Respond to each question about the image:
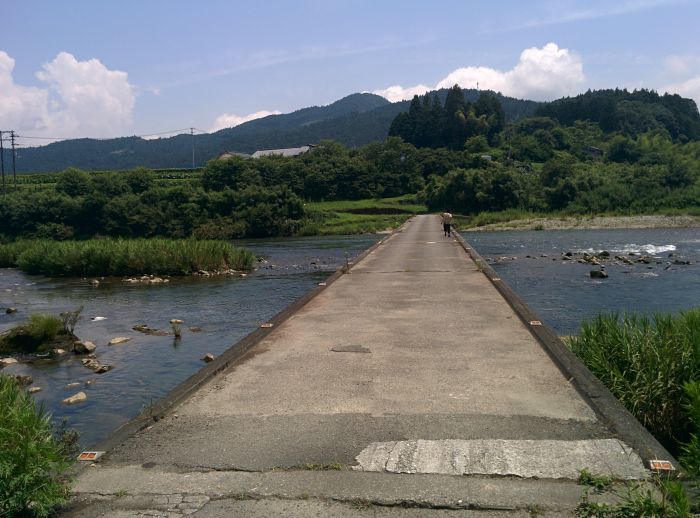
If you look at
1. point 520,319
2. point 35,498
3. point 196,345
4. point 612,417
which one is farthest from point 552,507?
point 196,345

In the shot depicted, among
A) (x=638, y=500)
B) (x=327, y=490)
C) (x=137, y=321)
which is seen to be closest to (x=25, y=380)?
(x=137, y=321)

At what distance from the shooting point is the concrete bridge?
4.37 meters

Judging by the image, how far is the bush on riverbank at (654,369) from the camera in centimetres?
705

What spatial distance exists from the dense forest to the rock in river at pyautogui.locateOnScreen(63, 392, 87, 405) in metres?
50.5

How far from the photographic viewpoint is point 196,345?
47.0 feet

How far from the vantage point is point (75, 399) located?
33.9 feet

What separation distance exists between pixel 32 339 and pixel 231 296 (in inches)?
338

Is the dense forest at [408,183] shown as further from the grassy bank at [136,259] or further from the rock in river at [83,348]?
the rock in river at [83,348]

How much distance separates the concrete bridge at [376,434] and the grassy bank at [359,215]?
172 feet

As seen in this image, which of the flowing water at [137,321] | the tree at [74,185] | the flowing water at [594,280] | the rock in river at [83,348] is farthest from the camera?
the tree at [74,185]

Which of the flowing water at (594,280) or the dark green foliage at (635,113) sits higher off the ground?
the dark green foliage at (635,113)

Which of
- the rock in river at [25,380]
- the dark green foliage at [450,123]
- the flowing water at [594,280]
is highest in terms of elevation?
the dark green foliage at [450,123]

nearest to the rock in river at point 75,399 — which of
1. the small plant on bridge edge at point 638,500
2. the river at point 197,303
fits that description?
the river at point 197,303

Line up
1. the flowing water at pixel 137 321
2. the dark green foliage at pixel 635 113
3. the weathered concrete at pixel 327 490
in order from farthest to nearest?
the dark green foliage at pixel 635 113 < the flowing water at pixel 137 321 < the weathered concrete at pixel 327 490
